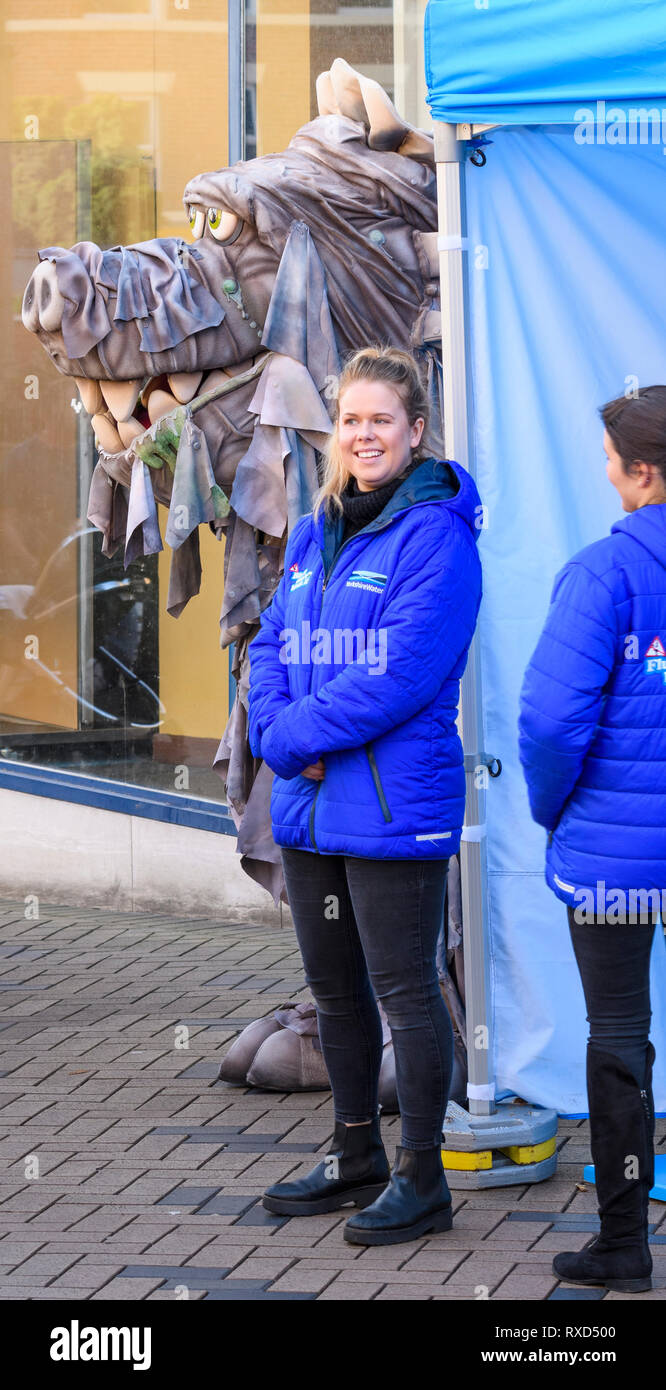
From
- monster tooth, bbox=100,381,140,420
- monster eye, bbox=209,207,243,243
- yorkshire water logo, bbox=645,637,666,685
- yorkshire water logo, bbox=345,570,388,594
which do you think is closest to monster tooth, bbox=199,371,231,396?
monster tooth, bbox=100,381,140,420

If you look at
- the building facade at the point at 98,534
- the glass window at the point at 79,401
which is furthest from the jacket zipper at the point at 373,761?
the glass window at the point at 79,401

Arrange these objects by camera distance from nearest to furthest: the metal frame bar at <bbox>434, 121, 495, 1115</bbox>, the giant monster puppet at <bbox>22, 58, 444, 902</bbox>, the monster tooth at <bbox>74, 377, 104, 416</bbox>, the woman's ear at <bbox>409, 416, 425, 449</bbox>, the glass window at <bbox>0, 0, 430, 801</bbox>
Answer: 1. the woman's ear at <bbox>409, 416, 425, 449</bbox>
2. the metal frame bar at <bbox>434, 121, 495, 1115</bbox>
3. the giant monster puppet at <bbox>22, 58, 444, 902</bbox>
4. the monster tooth at <bbox>74, 377, 104, 416</bbox>
5. the glass window at <bbox>0, 0, 430, 801</bbox>

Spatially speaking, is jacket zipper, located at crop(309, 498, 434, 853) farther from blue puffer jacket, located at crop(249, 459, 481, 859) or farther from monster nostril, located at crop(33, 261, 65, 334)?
monster nostril, located at crop(33, 261, 65, 334)

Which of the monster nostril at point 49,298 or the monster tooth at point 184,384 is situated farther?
the monster tooth at point 184,384

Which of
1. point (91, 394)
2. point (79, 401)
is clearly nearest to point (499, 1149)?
point (91, 394)

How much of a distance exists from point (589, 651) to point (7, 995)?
3.84 metres

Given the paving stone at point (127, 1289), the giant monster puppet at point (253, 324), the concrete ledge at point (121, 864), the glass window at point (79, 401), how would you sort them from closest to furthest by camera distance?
the paving stone at point (127, 1289) < the giant monster puppet at point (253, 324) < the concrete ledge at point (121, 864) < the glass window at point (79, 401)

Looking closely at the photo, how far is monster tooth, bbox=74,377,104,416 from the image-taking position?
5.08m

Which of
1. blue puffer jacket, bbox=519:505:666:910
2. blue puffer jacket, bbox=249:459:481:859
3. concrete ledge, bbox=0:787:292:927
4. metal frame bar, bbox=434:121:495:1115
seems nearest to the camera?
blue puffer jacket, bbox=519:505:666:910

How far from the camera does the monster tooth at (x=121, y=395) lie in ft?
16.6

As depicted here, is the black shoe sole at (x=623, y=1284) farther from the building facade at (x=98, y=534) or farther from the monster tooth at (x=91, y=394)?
the building facade at (x=98, y=534)

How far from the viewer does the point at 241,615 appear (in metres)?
5.18
